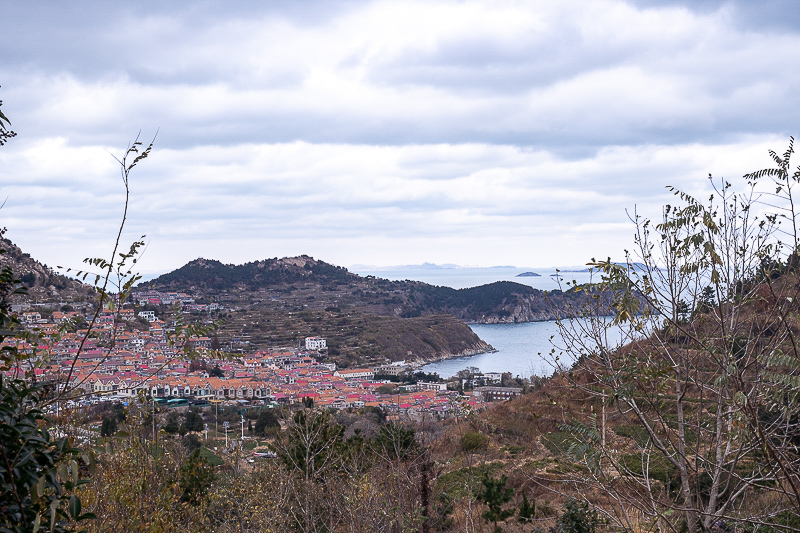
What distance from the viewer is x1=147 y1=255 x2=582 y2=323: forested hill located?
323 feet

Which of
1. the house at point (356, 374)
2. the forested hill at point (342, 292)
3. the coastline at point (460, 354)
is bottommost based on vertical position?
the house at point (356, 374)

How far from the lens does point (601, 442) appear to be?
11.3 feet

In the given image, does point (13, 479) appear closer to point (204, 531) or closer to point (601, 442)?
point (601, 442)

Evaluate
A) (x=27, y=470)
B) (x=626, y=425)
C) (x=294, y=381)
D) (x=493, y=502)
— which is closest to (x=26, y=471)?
(x=27, y=470)

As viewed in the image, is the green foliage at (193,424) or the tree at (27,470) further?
the green foliage at (193,424)

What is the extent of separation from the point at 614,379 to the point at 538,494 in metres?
8.11

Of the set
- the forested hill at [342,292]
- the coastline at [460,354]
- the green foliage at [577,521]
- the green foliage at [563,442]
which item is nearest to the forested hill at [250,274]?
the forested hill at [342,292]

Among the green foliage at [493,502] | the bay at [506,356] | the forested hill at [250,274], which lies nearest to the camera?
the green foliage at [493,502]

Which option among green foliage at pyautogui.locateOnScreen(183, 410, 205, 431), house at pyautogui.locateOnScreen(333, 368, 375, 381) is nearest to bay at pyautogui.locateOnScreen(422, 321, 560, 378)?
house at pyautogui.locateOnScreen(333, 368, 375, 381)

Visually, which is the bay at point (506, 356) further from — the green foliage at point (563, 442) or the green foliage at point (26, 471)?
the green foliage at point (26, 471)

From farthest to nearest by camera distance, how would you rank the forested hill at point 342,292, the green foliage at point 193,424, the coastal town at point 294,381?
the forested hill at point 342,292 → the coastal town at point 294,381 → the green foliage at point 193,424

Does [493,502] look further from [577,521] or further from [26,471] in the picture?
[26,471]

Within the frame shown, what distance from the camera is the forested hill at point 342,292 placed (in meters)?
98.3

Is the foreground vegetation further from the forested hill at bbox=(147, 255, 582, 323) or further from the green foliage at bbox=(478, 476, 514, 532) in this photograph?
the forested hill at bbox=(147, 255, 582, 323)
